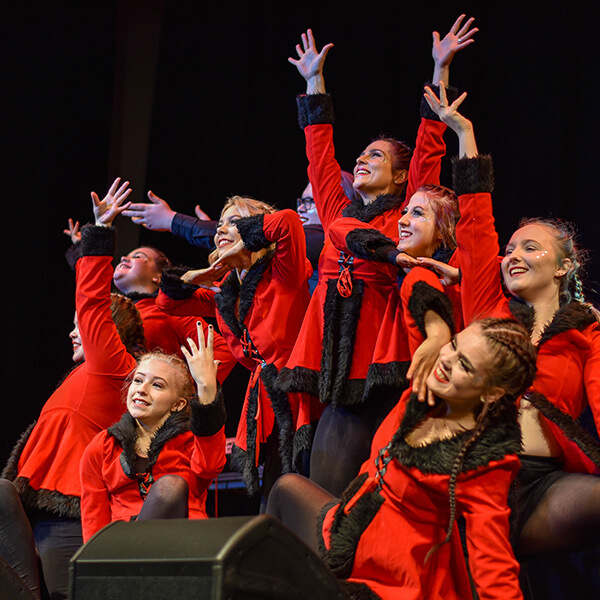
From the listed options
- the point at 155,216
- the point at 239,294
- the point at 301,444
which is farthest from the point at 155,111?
the point at 301,444

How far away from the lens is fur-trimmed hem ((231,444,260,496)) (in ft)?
9.13

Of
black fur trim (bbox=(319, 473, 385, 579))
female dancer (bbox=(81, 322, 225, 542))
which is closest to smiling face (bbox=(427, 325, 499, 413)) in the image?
black fur trim (bbox=(319, 473, 385, 579))

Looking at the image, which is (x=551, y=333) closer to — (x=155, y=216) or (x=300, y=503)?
(x=300, y=503)

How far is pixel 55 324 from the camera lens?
4621 mm

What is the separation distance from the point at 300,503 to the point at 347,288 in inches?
31.3

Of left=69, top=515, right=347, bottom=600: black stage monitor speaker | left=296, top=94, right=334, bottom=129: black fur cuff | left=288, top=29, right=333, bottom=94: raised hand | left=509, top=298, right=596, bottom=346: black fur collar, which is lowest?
left=69, top=515, right=347, bottom=600: black stage monitor speaker

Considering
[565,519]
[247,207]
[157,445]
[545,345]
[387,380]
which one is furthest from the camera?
[247,207]

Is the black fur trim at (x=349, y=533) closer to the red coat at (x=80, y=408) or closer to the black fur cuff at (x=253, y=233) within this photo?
the black fur cuff at (x=253, y=233)

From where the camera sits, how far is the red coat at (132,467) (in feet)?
8.66

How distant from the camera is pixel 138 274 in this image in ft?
12.7

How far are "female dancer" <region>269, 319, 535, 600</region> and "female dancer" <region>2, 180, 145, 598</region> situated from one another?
1337 mm

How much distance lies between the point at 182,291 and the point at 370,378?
3.37 ft

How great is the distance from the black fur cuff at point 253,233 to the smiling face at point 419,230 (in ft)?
1.56

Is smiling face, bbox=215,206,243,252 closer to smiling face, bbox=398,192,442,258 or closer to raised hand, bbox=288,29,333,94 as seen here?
raised hand, bbox=288,29,333,94
